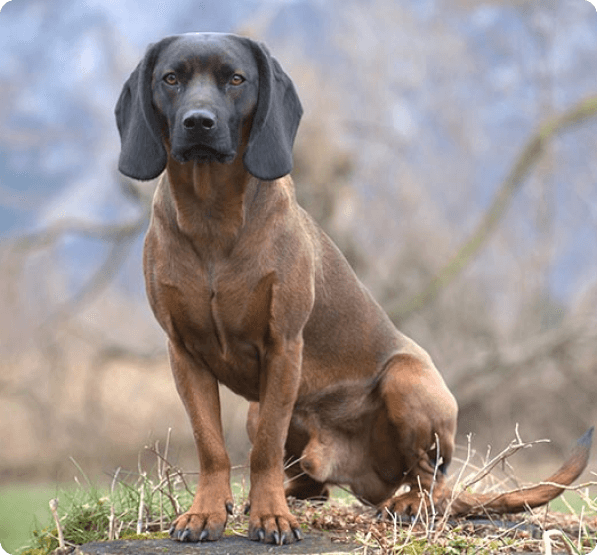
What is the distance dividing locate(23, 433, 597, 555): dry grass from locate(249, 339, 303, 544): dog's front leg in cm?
20

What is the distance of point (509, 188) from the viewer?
12844mm

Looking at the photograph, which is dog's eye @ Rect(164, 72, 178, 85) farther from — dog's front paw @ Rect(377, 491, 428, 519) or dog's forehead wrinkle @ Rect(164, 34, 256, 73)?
dog's front paw @ Rect(377, 491, 428, 519)

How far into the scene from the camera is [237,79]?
402cm

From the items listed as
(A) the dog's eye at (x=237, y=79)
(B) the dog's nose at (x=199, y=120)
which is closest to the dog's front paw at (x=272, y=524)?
(B) the dog's nose at (x=199, y=120)

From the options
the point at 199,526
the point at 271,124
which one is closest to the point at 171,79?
the point at 271,124

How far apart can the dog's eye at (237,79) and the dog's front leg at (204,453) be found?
1.28 metres

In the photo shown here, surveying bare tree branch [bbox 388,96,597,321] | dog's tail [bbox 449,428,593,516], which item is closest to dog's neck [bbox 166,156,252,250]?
dog's tail [bbox 449,428,593,516]

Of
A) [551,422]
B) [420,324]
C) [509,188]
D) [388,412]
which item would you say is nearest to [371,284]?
[420,324]

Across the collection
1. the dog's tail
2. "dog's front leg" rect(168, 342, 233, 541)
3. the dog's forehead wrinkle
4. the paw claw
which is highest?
the dog's forehead wrinkle

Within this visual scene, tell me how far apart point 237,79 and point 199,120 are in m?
0.40

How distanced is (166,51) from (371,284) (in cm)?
890

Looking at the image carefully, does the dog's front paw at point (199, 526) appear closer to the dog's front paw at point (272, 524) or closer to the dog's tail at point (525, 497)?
the dog's front paw at point (272, 524)

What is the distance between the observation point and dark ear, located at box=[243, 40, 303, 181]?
4027 millimetres

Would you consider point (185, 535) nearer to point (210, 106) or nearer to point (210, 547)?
point (210, 547)
